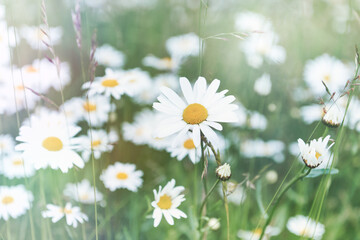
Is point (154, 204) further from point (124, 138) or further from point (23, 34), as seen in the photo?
point (23, 34)

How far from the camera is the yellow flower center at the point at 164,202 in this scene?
0.75 m

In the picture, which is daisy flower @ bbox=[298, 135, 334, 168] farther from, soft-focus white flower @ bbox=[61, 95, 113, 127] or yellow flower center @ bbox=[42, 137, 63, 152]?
soft-focus white flower @ bbox=[61, 95, 113, 127]

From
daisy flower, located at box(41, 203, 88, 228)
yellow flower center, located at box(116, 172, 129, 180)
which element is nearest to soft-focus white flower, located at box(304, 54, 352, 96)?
yellow flower center, located at box(116, 172, 129, 180)

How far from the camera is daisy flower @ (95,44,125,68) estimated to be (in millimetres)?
1675

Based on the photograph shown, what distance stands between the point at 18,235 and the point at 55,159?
0.41 meters

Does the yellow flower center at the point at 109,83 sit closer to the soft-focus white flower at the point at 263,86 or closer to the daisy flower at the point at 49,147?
the daisy flower at the point at 49,147

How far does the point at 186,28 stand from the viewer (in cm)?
208

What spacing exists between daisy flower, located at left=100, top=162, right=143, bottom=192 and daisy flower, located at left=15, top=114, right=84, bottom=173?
243mm

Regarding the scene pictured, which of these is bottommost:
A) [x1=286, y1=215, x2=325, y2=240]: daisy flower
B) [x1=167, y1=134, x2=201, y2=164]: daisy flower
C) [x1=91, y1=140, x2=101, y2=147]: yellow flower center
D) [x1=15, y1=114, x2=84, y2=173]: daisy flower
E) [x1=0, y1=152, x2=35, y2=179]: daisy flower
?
[x1=286, y1=215, x2=325, y2=240]: daisy flower

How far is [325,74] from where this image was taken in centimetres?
164

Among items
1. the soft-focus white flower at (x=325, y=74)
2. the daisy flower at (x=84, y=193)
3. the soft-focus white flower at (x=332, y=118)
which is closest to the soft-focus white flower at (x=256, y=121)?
the soft-focus white flower at (x=325, y=74)

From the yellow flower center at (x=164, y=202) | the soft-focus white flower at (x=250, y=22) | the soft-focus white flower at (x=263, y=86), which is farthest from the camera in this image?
the soft-focus white flower at (x=250, y=22)

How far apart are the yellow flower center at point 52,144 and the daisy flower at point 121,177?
0.25 meters

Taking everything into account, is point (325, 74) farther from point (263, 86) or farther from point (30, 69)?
point (30, 69)
